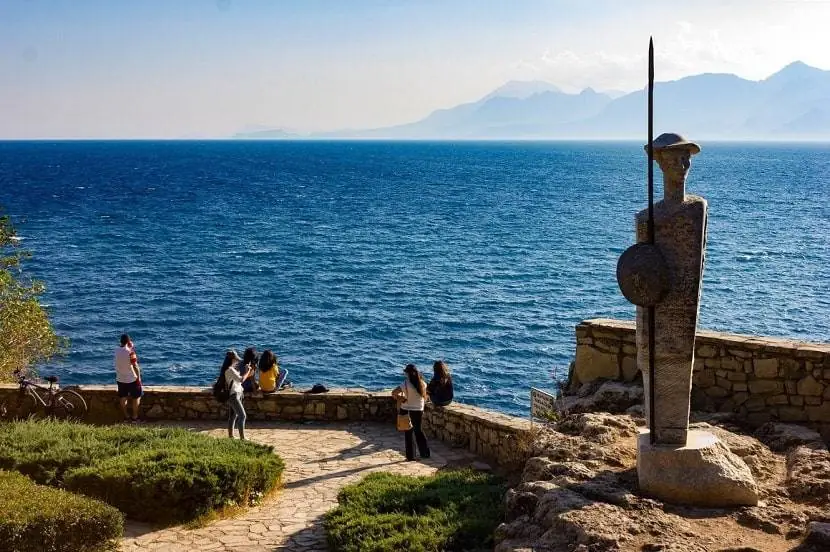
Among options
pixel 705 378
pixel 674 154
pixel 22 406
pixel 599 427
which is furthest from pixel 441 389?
pixel 22 406

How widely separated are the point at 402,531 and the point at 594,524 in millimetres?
2261

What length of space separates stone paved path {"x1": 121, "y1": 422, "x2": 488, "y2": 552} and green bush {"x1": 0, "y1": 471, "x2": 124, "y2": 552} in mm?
528

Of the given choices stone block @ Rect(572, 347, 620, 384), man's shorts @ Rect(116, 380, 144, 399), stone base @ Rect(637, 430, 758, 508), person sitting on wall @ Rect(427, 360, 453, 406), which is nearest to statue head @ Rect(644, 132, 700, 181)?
stone base @ Rect(637, 430, 758, 508)

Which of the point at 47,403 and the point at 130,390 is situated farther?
the point at 47,403

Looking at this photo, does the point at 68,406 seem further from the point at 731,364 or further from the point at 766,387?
the point at 766,387

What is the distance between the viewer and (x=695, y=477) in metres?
8.60

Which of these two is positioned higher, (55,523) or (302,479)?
(55,523)

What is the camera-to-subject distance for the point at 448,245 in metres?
64.3

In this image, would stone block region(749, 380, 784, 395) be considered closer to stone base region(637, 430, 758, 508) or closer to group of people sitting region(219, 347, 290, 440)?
stone base region(637, 430, 758, 508)

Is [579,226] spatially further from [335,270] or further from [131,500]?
[131,500]

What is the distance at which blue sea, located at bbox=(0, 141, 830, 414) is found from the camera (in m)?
36.3

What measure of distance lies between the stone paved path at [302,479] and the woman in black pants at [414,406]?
0.23 metres

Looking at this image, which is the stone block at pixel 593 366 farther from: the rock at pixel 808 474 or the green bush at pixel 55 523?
the green bush at pixel 55 523

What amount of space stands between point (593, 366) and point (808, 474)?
445 cm
